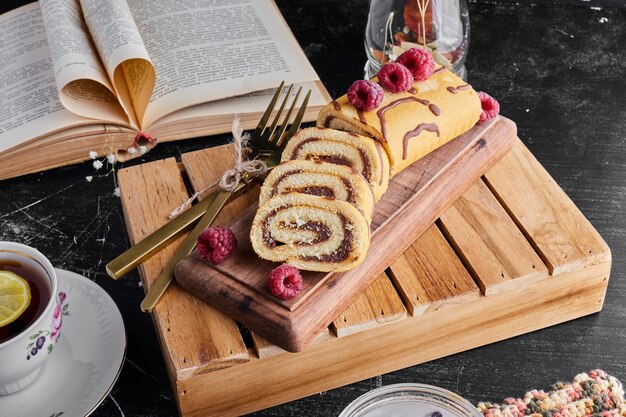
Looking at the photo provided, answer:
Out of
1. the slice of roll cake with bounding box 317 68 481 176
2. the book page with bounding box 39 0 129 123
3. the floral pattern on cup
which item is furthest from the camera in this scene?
the book page with bounding box 39 0 129 123

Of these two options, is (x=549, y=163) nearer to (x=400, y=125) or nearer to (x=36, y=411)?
(x=400, y=125)

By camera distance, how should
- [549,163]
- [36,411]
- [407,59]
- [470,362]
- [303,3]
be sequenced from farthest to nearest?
1. [303,3]
2. [549,163]
3. [407,59]
4. [470,362]
5. [36,411]

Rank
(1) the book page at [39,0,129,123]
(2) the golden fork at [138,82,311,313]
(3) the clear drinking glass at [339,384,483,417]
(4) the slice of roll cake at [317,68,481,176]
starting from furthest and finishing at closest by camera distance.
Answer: (1) the book page at [39,0,129,123]
(4) the slice of roll cake at [317,68,481,176]
(2) the golden fork at [138,82,311,313]
(3) the clear drinking glass at [339,384,483,417]

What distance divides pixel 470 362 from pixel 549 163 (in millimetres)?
464

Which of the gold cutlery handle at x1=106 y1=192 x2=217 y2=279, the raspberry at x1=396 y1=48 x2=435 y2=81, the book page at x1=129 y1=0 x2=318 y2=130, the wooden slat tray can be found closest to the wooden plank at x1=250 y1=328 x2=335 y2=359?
the wooden slat tray

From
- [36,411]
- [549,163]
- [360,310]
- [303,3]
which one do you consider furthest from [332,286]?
[303,3]

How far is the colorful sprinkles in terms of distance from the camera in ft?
3.69

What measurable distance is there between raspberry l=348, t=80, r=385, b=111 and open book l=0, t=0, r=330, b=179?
0.26 meters

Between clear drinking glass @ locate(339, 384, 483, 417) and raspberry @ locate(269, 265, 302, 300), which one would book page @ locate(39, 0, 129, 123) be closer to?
raspberry @ locate(269, 265, 302, 300)

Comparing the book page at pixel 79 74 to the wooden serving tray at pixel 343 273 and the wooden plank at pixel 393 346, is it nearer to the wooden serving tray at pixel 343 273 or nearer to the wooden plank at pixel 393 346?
the wooden serving tray at pixel 343 273

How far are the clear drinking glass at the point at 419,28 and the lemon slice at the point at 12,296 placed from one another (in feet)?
2.56

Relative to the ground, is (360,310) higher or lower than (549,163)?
higher

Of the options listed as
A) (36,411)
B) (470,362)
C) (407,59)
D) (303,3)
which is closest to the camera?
(36,411)

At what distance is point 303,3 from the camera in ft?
6.26
